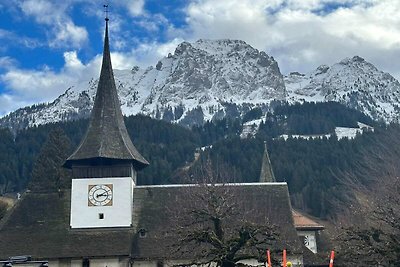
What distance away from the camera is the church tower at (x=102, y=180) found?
54781 mm

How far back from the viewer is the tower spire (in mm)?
55625

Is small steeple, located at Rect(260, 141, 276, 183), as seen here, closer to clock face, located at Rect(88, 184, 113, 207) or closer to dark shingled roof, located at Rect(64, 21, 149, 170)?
dark shingled roof, located at Rect(64, 21, 149, 170)

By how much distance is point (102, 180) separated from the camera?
55406 mm

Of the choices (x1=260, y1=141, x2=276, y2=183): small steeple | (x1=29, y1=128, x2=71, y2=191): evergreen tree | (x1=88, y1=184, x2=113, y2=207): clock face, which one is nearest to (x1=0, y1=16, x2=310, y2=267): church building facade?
(x1=88, y1=184, x2=113, y2=207): clock face

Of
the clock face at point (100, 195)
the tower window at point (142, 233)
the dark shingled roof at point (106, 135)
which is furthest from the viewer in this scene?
the dark shingled roof at point (106, 135)

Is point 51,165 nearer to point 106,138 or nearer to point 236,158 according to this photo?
point 106,138

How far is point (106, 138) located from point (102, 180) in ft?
11.7

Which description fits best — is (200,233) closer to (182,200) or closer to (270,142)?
(182,200)

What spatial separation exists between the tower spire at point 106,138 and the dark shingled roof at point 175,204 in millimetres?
3018

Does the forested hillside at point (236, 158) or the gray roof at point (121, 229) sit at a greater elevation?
the forested hillside at point (236, 158)

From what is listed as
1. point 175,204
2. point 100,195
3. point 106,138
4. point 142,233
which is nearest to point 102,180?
point 100,195

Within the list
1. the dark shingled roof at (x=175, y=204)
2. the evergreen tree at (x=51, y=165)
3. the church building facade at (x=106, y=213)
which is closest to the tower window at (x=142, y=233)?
the church building facade at (x=106, y=213)

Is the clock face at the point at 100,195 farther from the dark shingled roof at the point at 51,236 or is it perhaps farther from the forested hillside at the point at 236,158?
the forested hillside at the point at 236,158

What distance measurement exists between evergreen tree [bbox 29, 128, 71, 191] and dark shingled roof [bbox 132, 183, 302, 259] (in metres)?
29.9
